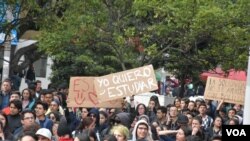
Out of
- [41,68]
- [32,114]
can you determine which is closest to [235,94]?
[32,114]

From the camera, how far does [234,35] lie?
18.6m

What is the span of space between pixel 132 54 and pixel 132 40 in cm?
35

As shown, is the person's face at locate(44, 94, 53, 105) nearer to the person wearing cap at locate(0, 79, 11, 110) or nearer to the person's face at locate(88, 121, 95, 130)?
the person wearing cap at locate(0, 79, 11, 110)

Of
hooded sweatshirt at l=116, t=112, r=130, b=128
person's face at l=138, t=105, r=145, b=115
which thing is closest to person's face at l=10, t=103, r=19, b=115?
hooded sweatshirt at l=116, t=112, r=130, b=128

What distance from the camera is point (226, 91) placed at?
49.2 ft

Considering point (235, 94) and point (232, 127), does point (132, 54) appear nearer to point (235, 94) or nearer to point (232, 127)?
point (235, 94)

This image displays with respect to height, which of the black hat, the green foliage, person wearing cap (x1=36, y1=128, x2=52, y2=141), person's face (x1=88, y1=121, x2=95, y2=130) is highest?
the green foliage

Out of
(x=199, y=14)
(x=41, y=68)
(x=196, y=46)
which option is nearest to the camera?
(x=199, y=14)

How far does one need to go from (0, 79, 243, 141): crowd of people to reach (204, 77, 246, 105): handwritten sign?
24 centimetres

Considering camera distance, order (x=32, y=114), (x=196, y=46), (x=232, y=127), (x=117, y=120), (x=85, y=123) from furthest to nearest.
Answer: (x=196, y=46), (x=117, y=120), (x=85, y=123), (x=32, y=114), (x=232, y=127)

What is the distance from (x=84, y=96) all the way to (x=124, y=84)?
28.6 inches

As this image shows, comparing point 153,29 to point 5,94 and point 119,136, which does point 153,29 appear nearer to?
point 5,94

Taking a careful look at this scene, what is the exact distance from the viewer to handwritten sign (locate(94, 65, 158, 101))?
13.3 metres

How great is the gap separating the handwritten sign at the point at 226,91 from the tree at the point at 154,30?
296 centimetres
